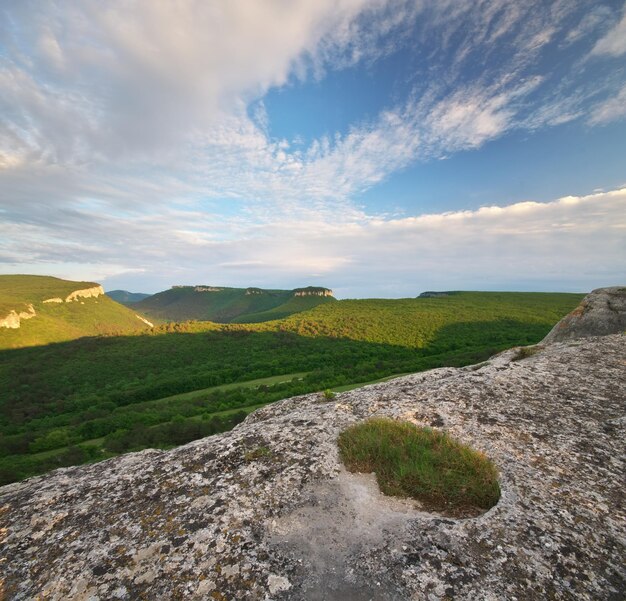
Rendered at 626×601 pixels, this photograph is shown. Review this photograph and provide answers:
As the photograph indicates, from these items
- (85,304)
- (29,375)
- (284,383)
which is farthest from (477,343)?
(85,304)

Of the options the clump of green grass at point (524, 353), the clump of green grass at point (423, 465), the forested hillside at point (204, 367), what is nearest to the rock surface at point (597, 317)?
the clump of green grass at point (524, 353)

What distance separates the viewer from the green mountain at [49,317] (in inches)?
4995

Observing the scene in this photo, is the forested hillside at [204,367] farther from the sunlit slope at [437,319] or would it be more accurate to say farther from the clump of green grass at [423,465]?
the clump of green grass at [423,465]

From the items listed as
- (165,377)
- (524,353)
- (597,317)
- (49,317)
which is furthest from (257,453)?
(49,317)

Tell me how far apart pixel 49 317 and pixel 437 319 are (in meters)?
178

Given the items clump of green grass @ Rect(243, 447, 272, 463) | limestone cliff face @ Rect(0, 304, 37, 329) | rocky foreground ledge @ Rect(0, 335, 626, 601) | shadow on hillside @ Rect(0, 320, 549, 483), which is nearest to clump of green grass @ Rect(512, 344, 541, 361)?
rocky foreground ledge @ Rect(0, 335, 626, 601)

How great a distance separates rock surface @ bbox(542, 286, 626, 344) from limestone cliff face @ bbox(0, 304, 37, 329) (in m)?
171

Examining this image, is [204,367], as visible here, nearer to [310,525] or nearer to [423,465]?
[423,465]

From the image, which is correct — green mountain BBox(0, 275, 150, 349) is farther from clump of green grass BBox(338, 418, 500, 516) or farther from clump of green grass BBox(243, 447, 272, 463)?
clump of green grass BBox(338, 418, 500, 516)

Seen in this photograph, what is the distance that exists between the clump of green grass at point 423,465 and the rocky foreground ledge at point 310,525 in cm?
23

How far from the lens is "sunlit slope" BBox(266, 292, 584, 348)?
9400cm

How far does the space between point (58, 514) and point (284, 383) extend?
228ft


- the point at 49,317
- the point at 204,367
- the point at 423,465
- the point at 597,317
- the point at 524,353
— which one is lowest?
the point at 204,367

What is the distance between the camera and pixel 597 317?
18.0 meters
